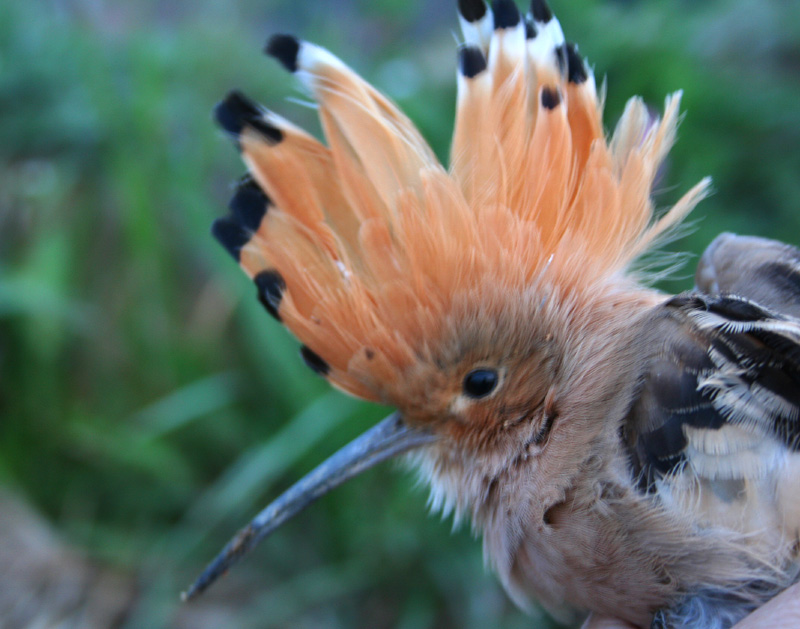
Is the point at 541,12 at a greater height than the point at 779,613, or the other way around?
the point at 541,12

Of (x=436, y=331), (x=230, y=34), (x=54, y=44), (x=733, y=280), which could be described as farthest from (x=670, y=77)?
(x=54, y=44)

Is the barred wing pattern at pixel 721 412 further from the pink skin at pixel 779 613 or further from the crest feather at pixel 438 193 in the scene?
the crest feather at pixel 438 193

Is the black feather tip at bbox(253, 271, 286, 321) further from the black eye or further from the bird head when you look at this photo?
the black eye

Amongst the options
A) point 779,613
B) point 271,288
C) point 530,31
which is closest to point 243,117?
point 271,288

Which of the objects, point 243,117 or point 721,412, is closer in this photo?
point 721,412

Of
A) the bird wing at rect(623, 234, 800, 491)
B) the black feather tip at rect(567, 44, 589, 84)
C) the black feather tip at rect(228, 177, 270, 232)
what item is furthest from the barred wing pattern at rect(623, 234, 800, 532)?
the black feather tip at rect(228, 177, 270, 232)

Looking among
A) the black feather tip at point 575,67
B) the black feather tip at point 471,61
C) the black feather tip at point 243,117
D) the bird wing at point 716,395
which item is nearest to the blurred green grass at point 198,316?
the black feather tip at point 575,67

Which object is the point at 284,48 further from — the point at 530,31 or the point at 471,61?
the point at 530,31
